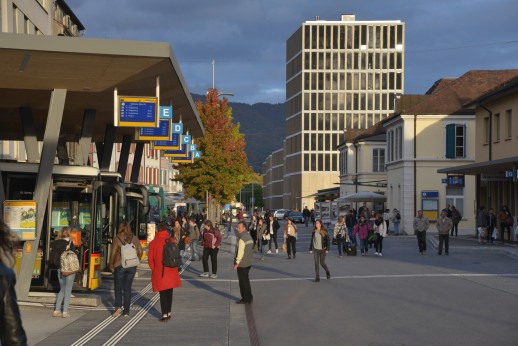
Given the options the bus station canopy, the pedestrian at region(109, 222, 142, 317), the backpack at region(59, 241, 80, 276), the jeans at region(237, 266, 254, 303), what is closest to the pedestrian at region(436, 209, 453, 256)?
the bus station canopy

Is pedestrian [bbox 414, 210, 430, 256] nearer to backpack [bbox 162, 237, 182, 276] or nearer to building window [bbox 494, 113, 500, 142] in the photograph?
building window [bbox 494, 113, 500, 142]

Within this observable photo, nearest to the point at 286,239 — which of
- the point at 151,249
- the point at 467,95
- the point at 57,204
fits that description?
the point at 57,204

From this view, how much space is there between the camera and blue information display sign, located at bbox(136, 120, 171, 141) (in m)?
25.8

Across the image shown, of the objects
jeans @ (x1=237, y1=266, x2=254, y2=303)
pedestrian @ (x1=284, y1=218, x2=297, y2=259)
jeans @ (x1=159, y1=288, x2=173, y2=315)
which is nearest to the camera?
jeans @ (x1=159, y1=288, x2=173, y2=315)

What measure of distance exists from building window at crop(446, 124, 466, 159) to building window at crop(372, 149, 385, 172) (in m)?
28.2

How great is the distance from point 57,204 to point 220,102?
47271 mm

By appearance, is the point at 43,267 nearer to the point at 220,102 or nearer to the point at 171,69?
the point at 171,69

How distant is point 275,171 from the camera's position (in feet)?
627

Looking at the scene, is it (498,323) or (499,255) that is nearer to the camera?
(498,323)

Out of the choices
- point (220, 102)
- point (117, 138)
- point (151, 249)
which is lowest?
point (151, 249)

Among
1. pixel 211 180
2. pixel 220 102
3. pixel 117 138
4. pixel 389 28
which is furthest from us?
pixel 389 28

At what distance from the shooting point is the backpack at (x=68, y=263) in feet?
52.1

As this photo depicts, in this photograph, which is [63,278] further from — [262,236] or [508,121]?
[508,121]

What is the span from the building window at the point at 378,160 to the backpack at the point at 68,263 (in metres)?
76.2
